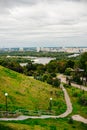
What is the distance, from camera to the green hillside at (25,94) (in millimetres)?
40906

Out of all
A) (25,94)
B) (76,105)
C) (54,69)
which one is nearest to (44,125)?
(25,94)

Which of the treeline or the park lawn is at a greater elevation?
the treeline

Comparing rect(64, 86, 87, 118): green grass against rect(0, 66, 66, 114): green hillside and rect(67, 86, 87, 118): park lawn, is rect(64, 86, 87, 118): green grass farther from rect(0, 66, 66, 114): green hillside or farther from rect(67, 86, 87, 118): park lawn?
rect(0, 66, 66, 114): green hillside

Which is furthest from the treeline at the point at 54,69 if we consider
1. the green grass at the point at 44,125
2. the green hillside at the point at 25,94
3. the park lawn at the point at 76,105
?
the green grass at the point at 44,125

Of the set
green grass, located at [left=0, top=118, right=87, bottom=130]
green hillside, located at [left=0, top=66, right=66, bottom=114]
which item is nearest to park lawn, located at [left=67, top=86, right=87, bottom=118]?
green hillside, located at [left=0, top=66, right=66, bottom=114]

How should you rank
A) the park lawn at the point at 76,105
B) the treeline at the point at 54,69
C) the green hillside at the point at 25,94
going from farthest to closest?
the treeline at the point at 54,69 → the park lawn at the point at 76,105 → the green hillside at the point at 25,94

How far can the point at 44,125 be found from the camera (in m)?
32.2

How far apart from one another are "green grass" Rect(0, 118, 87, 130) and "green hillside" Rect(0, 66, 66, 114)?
5.08 meters

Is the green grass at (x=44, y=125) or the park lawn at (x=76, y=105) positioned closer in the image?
the green grass at (x=44, y=125)

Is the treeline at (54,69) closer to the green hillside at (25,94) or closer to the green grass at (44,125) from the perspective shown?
the green hillside at (25,94)

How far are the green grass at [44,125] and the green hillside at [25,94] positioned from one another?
16.7ft

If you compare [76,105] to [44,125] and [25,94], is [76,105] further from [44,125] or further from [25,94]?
[44,125]

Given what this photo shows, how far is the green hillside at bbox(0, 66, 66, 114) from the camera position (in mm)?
40906

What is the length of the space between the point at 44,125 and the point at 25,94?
14.1 metres
